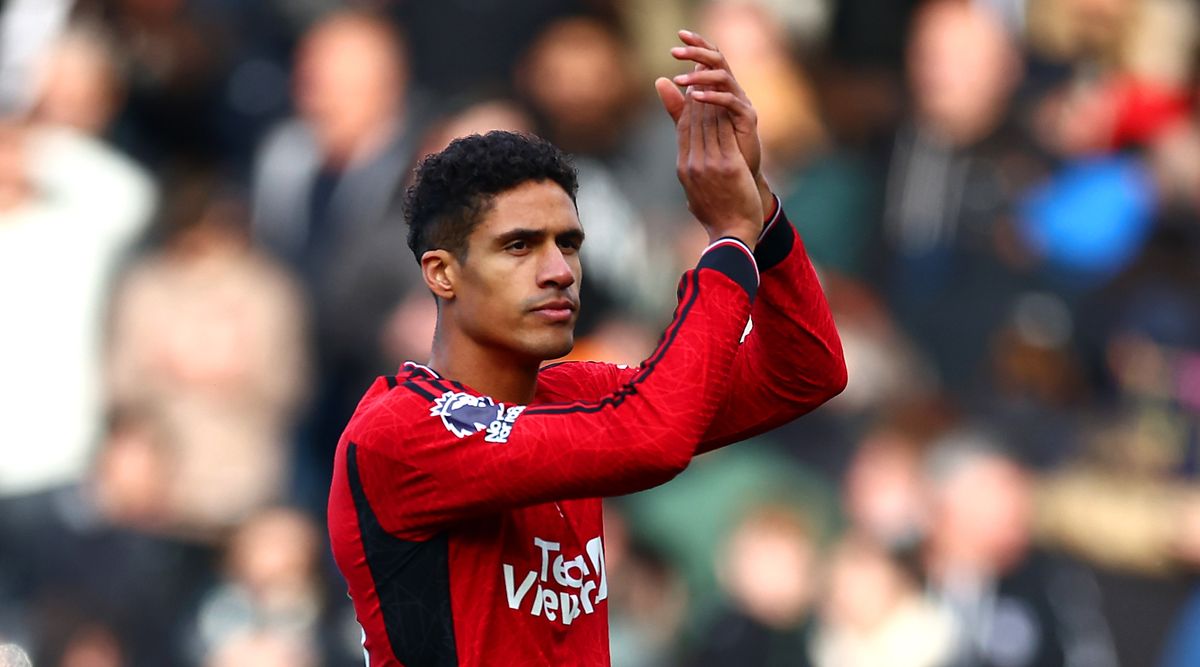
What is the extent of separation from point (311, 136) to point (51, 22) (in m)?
1.53

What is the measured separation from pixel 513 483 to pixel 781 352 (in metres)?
0.79

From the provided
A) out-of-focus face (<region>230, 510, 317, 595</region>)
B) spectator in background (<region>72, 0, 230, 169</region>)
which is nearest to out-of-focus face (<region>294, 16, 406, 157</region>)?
spectator in background (<region>72, 0, 230, 169</region>)

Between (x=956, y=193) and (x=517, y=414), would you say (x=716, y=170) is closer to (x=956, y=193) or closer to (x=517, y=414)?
(x=517, y=414)

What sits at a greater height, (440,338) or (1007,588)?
(440,338)

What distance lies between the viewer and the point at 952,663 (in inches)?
328

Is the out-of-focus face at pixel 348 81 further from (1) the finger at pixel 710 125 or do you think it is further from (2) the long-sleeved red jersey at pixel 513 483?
(1) the finger at pixel 710 125

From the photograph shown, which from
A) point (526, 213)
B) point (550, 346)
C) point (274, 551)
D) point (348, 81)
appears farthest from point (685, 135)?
point (348, 81)

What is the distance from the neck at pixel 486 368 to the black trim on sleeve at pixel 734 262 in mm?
444

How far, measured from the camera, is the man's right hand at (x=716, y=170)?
132 inches

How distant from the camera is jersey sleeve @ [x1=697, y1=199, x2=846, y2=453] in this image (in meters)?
3.61

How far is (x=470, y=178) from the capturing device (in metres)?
3.42

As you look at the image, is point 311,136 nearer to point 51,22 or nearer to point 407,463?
point 51,22

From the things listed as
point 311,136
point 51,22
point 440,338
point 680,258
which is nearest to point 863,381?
point 680,258

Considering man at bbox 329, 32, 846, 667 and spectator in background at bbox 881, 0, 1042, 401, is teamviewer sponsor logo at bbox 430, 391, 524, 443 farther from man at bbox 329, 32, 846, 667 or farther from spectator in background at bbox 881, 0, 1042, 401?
spectator in background at bbox 881, 0, 1042, 401
